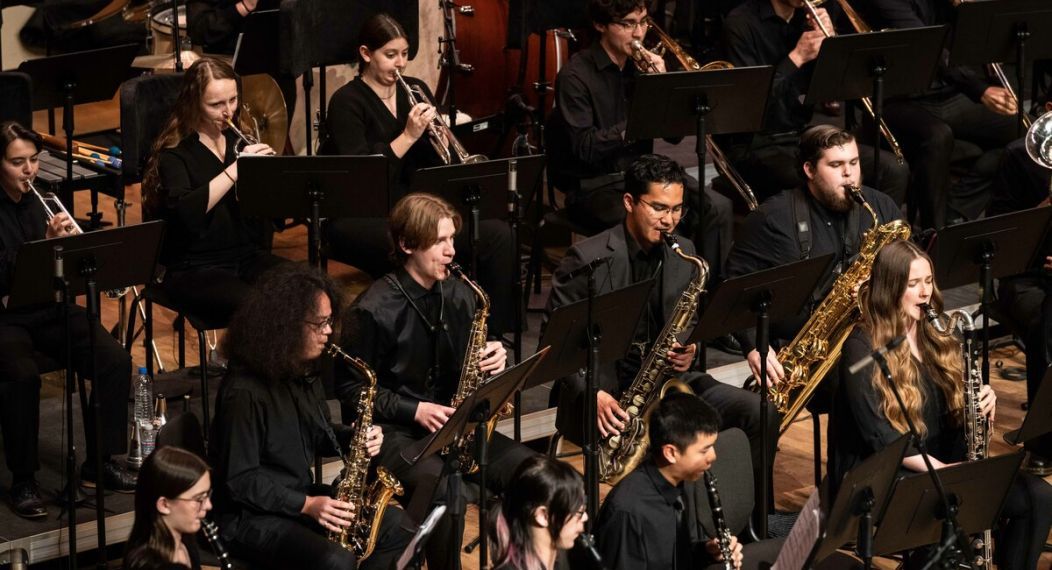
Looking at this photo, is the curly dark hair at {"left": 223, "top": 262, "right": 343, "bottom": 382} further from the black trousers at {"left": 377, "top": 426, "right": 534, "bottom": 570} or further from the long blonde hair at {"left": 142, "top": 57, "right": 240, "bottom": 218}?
the long blonde hair at {"left": 142, "top": 57, "right": 240, "bottom": 218}

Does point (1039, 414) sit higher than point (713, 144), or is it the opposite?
point (713, 144)

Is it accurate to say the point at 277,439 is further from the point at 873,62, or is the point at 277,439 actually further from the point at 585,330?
the point at 873,62

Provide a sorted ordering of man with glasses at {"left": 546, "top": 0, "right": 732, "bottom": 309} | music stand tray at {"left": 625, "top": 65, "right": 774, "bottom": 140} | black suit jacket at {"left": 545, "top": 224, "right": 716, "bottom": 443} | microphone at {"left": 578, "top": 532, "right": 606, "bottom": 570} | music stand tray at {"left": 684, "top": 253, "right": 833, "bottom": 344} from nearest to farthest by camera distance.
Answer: microphone at {"left": 578, "top": 532, "right": 606, "bottom": 570}
music stand tray at {"left": 684, "top": 253, "right": 833, "bottom": 344}
black suit jacket at {"left": 545, "top": 224, "right": 716, "bottom": 443}
music stand tray at {"left": 625, "top": 65, "right": 774, "bottom": 140}
man with glasses at {"left": 546, "top": 0, "right": 732, "bottom": 309}

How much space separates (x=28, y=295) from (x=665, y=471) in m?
1.97

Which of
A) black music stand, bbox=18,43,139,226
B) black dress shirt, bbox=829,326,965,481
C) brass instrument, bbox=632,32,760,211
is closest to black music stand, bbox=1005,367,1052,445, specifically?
black dress shirt, bbox=829,326,965,481

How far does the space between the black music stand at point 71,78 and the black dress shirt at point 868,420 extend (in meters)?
2.95

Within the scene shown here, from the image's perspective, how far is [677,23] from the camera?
944cm

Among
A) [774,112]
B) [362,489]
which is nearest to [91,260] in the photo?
[362,489]

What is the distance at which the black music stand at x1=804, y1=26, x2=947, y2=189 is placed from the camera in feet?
20.1

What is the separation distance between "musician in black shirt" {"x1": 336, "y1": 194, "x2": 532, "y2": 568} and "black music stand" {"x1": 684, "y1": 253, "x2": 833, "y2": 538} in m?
0.71

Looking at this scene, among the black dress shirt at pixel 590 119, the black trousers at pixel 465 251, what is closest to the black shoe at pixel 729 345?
the black dress shirt at pixel 590 119

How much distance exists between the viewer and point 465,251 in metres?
6.21

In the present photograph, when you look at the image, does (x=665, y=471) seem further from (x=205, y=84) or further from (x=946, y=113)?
(x=946, y=113)

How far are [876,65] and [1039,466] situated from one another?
1703mm
